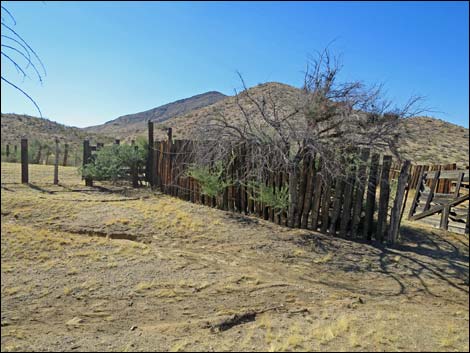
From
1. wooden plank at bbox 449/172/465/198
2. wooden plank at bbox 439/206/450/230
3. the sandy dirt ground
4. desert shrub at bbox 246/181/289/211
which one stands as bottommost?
the sandy dirt ground

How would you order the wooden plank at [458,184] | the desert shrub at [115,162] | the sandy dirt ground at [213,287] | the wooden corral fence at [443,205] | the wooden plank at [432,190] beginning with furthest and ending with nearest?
the desert shrub at [115,162] < the wooden plank at [432,190] < the wooden plank at [458,184] < the wooden corral fence at [443,205] < the sandy dirt ground at [213,287]

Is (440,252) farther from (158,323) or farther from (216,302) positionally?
(158,323)

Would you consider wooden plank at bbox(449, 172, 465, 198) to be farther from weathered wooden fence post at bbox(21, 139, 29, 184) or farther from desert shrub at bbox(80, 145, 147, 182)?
weathered wooden fence post at bbox(21, 139, 29, 184)

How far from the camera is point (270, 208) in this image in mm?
6605

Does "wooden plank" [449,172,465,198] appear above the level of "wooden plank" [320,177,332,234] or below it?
above

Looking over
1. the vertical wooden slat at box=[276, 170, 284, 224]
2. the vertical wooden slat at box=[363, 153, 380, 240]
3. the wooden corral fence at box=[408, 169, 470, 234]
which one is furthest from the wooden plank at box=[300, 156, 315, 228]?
the wooden corral fence at box=[408, 169, 470, 234]

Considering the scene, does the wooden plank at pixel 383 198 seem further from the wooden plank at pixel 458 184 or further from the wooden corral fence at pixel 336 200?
the wooden plank at pixel 458 184

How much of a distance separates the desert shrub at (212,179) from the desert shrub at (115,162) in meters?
3.68

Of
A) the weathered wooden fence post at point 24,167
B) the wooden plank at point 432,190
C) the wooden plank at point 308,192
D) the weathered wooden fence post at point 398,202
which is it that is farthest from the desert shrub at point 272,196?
the weathered wooden fence post at point 24,167

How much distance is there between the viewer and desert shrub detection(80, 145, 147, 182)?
10398 millimetres

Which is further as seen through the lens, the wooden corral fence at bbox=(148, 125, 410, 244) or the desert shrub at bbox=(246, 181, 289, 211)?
the desert shrub at bbox=(246, 181, 289, 211)

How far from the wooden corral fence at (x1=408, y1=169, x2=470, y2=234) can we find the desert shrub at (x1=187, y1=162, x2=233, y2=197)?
4.83 meters

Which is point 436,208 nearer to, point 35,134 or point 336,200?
point 336,200

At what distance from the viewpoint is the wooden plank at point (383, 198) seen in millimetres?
5637
